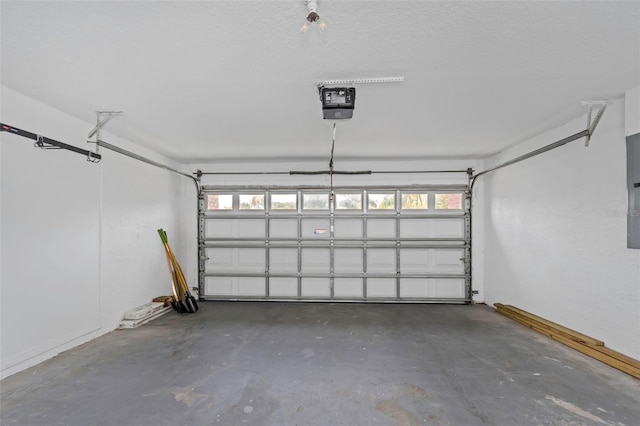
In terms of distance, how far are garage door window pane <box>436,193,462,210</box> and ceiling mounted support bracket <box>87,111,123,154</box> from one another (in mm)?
4949

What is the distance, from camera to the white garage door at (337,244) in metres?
5.09

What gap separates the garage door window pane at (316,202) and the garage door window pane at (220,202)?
1447mm

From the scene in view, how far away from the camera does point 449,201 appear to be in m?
5.16

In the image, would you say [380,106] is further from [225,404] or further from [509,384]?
[225,404]

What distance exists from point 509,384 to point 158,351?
3390mm

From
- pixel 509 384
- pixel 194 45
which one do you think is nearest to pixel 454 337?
pixel 509 384

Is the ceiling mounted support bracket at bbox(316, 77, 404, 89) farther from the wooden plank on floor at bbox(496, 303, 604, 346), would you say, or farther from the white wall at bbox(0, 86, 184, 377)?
the wooden plank on floor at bbox(496, 303, 604, 346)

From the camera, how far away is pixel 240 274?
5.25 m

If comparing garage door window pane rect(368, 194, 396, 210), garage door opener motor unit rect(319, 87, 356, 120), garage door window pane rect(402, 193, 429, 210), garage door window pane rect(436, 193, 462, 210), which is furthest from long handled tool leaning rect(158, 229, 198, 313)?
garage door window pane rect(436, 193, 462, 210)

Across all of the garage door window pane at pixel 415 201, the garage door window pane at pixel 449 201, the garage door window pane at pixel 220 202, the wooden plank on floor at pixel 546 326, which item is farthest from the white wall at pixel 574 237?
the garage door window pane at pixel 220 202

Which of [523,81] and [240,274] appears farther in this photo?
[240,274]

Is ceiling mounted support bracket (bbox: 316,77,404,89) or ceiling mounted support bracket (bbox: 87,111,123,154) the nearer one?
ceiling mounted support bracket (bbox: 316,77,404,89)

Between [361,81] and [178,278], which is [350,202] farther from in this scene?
[178,278]

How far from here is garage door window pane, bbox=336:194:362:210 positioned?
5.25 metres
